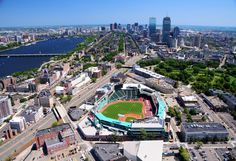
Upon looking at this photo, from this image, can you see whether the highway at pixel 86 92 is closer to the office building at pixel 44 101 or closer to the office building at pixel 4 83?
the office building at pixel 44 101

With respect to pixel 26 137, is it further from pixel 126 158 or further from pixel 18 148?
pixel 126 158

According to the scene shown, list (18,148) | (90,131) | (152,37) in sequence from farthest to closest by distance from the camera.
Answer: (152,37) → (90,131) → (18,148)

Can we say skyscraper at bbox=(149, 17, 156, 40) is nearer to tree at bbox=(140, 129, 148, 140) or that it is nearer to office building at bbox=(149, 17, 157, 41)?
office building at bbox=(149, 17, 157, 41)

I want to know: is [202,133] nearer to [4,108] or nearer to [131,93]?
[131,93]

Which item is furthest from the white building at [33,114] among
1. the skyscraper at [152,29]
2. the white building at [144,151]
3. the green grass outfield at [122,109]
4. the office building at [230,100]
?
the skyscraper at [152,29]

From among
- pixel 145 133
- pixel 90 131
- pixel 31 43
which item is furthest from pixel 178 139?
pixel 31 43
